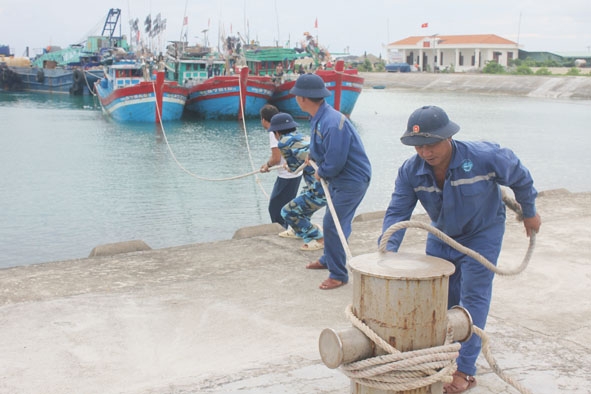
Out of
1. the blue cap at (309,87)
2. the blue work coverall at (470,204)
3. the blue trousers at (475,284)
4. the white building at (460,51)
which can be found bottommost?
the blue trousers at (475,284)

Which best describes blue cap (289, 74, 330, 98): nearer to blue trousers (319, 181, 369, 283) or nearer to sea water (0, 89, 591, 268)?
blue trousers (319, 181, 369, 283)

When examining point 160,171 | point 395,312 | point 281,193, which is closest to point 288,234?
point 281,193

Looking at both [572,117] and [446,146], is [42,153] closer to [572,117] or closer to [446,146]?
[446,146]

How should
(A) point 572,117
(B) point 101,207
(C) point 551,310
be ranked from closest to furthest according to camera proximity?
(C) point 551,310 < (B) point 101,207 < (A) point 572,117

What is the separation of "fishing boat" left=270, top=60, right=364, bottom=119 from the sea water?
1100 mm

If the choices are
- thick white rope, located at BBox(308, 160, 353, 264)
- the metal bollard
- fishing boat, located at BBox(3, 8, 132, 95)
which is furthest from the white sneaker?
fishing boat, located at BBox(3, 8, 132, 95)

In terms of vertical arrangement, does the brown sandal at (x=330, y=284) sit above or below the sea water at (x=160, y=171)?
above

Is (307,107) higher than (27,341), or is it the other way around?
(307,107)

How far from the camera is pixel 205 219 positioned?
1167 centimetres

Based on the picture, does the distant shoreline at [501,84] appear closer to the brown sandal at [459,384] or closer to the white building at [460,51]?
the white building at [460,51]

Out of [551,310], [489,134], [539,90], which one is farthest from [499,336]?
[539,90]

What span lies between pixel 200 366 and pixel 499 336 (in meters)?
1.78

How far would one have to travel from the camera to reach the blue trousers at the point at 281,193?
24.7 ft

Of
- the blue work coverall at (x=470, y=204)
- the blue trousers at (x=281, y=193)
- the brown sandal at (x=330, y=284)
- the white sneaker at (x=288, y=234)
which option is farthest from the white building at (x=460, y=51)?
the blue work coverall at (x=470, y=204)
